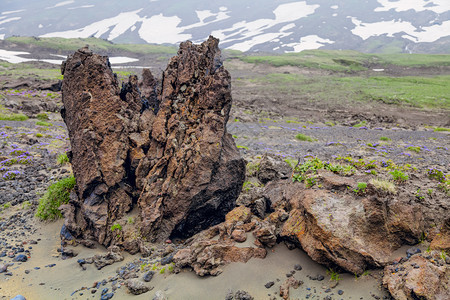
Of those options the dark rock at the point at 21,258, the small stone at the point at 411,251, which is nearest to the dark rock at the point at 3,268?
the dark rock at the point at 21,258

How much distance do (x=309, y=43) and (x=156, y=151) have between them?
17188 cm

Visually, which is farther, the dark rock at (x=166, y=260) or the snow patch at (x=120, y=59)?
the snow patch at (x=120, y=59)

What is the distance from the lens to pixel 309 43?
164875 mm

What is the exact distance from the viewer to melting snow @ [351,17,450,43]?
16500 cm

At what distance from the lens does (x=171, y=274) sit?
687cm

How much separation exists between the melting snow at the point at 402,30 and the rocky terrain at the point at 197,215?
18946 cm

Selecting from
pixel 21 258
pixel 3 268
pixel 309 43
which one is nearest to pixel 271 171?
pixel 21 258

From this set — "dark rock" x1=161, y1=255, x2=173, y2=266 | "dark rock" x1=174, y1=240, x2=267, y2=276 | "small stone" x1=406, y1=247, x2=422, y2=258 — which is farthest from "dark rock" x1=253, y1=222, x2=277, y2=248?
"small stone" x1=406, y1=247, x2=422, y2=258

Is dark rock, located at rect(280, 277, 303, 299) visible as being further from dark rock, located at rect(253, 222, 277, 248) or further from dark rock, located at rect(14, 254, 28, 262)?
dark rock, located at rect(14, 254, 28, 262)

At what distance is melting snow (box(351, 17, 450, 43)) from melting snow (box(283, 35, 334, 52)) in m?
25.8

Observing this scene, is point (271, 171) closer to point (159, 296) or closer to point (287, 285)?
point (287, 285)

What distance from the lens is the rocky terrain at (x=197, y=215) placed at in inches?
242

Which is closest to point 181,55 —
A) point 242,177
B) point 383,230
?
point 242,177

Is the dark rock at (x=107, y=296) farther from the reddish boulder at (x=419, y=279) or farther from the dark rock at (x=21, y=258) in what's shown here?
the reddish boulder at (x=419, y=279)
